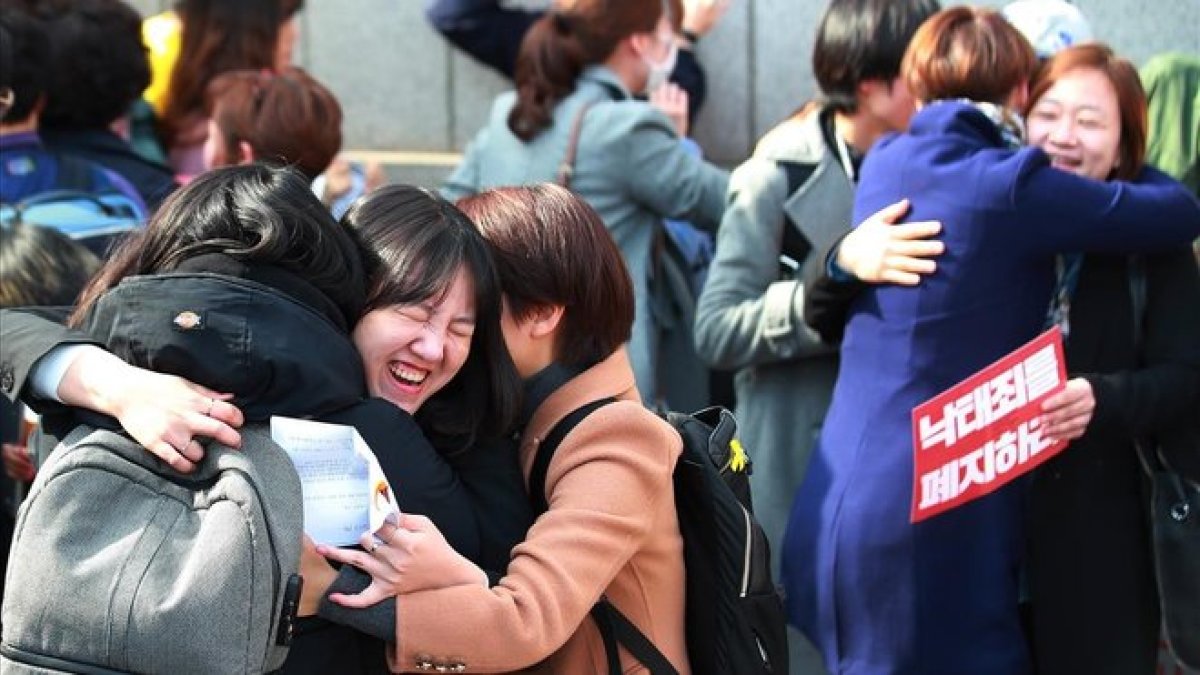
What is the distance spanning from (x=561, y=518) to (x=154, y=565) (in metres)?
0.63

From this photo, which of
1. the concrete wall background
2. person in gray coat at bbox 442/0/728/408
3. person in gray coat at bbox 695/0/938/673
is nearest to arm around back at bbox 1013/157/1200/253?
person in gray coat at bbox 695/0/938/673

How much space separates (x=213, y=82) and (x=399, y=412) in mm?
2905

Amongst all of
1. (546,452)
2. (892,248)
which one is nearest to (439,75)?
(892,248)

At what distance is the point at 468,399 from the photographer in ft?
9.03

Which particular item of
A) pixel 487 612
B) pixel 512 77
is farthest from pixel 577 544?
pixel 512 77

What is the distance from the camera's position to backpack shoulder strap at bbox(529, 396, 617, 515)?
274cm

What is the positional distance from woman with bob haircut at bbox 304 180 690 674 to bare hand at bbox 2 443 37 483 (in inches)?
57.8

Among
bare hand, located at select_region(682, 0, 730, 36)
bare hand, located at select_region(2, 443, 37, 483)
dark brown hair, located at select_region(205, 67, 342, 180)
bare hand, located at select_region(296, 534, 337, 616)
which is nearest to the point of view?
bare hand, located at select_region(296, 534, 337, 616)

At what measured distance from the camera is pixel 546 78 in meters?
4.98

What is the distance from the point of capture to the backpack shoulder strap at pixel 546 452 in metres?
2.74

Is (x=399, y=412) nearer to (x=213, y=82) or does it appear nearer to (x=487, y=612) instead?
(x=487, y=612)

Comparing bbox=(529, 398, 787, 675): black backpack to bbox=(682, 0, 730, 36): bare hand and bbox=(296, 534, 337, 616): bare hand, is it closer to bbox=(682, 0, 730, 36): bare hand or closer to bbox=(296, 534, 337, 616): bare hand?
bbox=(296, 534, 337, 616): bare hand

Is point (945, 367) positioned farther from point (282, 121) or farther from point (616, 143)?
point (282, 121)

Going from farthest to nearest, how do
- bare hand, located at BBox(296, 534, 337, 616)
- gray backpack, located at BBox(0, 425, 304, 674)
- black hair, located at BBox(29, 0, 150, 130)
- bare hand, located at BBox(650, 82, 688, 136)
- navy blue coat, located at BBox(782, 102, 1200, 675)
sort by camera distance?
bare hand, located at BBox(650, 82, 688, 136) < black hair, located at BBox(29, 0, 150, 130) < navy blue coat, located at BBox(782, 102, 1200, 675) < bare hand, located at BBox(296, 534, 337, 616) < gray backpack, located at BBox(0, 425, 304, 674)
